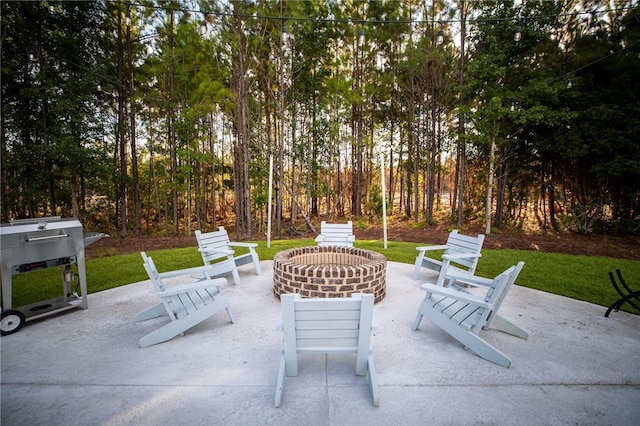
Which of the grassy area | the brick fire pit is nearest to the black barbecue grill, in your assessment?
the grassy area

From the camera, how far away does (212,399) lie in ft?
6.83

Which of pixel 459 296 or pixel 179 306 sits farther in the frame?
pixel 179 306

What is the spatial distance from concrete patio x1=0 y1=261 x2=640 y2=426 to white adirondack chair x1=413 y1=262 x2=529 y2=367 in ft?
0.38

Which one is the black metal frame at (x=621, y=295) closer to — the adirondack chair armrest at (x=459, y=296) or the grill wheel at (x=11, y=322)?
the adirondack chair armrest at (x=459, y=296)

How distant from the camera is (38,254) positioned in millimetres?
3203

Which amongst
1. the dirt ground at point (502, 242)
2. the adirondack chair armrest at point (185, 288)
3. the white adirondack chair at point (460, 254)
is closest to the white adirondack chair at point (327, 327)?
the adirondack chair armrest at point (185, 288)

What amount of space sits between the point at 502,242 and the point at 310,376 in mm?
8399

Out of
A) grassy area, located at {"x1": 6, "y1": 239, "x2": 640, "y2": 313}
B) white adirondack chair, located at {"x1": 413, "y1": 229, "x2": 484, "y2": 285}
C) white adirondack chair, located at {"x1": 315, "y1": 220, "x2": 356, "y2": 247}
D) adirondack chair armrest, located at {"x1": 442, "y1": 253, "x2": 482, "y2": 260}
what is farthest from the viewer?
white adirondack chair, located at {"x1": 315, "y1": 220, "x2": 356, "y2": 247}

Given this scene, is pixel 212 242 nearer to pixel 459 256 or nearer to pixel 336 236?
pixel 336 236

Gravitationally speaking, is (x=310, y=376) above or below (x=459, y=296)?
below

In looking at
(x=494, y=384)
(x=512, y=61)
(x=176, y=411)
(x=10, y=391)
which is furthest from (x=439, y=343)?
(x=512, y=61)

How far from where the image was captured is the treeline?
9.14m

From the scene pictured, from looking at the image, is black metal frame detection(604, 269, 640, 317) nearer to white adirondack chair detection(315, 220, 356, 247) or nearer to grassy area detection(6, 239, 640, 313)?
grassy area detection(6, 239, 640, 313)

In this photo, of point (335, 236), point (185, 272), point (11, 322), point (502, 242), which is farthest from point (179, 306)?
point (502, 242)
